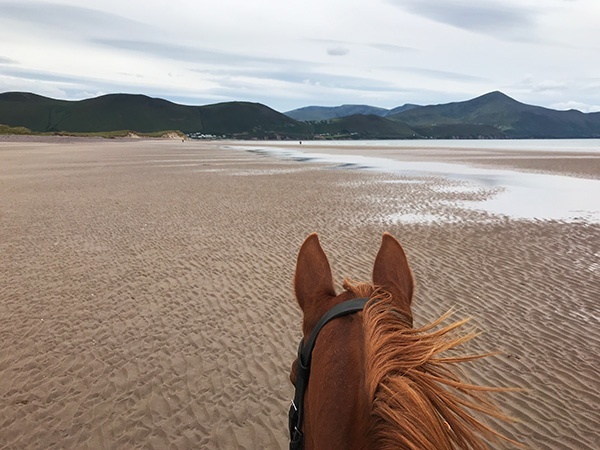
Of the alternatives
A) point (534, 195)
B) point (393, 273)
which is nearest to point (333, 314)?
point (393, 273)

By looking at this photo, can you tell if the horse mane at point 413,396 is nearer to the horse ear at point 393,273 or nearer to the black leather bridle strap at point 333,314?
the black leather bridle strap at point 333,314

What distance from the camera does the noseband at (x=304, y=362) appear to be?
5.29ft

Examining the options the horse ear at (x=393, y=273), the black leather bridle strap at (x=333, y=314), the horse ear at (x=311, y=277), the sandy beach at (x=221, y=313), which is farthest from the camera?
the sandy beach at (x=221, y=313)

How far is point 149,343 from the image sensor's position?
6.22 meters

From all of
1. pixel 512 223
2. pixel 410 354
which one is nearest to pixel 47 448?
pixel 410 354

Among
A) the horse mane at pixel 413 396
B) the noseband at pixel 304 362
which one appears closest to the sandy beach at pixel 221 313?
the noseband at pixel 304 362

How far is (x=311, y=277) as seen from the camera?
2000 mm

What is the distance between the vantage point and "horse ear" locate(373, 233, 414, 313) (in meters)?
1.82

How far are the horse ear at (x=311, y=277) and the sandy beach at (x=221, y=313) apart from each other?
2.85m

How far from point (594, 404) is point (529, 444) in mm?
1197

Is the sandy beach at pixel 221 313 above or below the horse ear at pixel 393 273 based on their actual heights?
below

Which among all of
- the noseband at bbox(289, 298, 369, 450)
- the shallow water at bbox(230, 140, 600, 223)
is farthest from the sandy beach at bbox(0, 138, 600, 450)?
the noseband at bbox(289, 298, 369, 450)

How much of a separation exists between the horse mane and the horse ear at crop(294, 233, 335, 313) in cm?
51

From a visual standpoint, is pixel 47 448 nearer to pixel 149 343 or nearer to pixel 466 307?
pixel 149 343
